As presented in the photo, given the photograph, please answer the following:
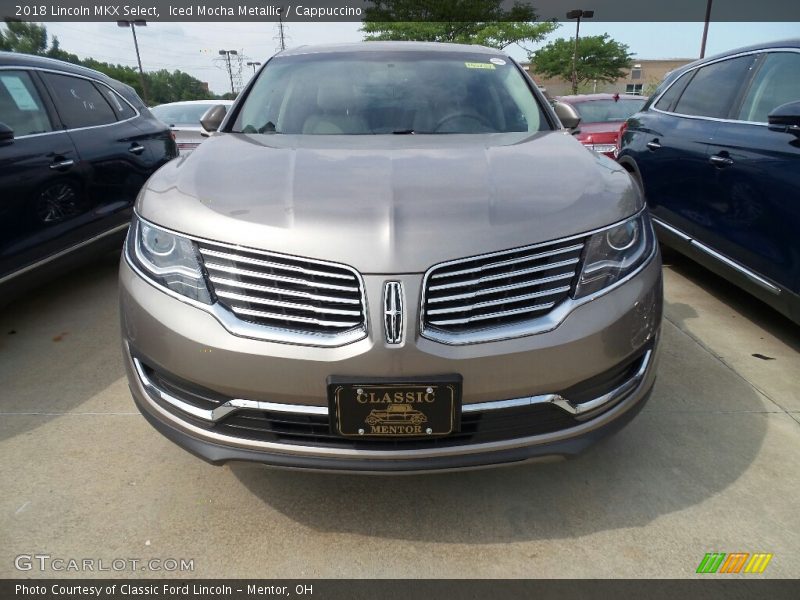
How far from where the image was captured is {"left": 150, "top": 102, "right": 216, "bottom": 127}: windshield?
8.15 metres

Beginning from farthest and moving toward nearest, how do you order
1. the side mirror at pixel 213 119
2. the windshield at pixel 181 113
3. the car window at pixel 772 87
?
the windshield at pixel 181 113 < the car window at pixel 772 87 < the side mirror at pixel 213 119

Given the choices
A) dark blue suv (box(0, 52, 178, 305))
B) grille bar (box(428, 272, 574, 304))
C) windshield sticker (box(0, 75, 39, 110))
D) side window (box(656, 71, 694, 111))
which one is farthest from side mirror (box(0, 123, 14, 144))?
side window (box(656, 71, 694, 111))

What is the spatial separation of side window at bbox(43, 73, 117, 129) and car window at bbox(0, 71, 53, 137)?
16cm

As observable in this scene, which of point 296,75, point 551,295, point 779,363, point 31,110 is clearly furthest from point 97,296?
point 779,363

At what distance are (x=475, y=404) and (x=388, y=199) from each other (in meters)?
0.64

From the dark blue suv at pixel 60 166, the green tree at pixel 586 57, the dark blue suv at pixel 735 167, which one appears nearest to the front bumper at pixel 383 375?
the dark blue suv at pixel 735 167

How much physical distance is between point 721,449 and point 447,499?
114cm

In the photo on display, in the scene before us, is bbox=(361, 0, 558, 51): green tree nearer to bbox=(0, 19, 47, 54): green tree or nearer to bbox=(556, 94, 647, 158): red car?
bbox=(556, 94, 647, 158): red car

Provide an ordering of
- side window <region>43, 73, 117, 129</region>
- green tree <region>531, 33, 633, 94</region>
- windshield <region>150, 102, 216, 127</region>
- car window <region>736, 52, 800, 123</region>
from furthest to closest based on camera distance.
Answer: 1. green tree <region>531, 33, 633, 94</region>
2. windshield <region>150, 102, 216, 127</region>
3. side window <region>43, 73, 117, 129</region>
4. car window <region>736, 52, 800, 123</region>

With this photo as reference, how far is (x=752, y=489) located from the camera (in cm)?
202

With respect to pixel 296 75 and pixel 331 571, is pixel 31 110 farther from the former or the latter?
pixel 331 571

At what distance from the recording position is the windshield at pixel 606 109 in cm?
816

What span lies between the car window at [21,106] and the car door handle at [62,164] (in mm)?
207
